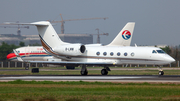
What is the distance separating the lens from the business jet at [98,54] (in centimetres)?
3541

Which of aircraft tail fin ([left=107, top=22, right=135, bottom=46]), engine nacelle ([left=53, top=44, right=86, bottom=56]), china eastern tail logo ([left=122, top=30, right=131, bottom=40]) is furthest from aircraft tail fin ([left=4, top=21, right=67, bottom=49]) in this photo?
china eastern tail logo ([left=122, top=30, right=131, bottom=40])

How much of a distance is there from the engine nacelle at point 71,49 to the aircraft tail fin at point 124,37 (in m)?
8.21

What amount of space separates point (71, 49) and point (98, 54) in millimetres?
3429

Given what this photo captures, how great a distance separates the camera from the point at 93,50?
38.0 metres

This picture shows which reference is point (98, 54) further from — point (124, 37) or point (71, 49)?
point (124, 37)

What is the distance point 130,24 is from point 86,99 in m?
34.6

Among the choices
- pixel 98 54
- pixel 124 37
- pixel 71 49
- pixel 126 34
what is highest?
pixel 126 34

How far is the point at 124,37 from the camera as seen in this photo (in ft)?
155

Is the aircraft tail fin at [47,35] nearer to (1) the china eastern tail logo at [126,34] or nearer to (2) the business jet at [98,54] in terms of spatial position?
(2) the business jet at [98,54]

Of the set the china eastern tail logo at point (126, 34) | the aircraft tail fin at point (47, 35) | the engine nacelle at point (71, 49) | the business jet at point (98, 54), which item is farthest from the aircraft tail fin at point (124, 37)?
the aircraft tail fin at point (47, 35)

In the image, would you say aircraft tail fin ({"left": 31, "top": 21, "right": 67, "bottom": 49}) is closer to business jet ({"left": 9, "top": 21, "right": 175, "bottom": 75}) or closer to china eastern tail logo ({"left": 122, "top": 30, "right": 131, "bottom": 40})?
business jet ({"left": 9, "top": 21, "right": 175, "bottom": 75})

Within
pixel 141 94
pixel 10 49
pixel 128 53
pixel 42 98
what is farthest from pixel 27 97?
pixel 10 49

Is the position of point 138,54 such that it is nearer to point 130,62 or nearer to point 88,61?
point 130,62

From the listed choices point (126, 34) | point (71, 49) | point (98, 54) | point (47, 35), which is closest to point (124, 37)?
point (126, 34)
